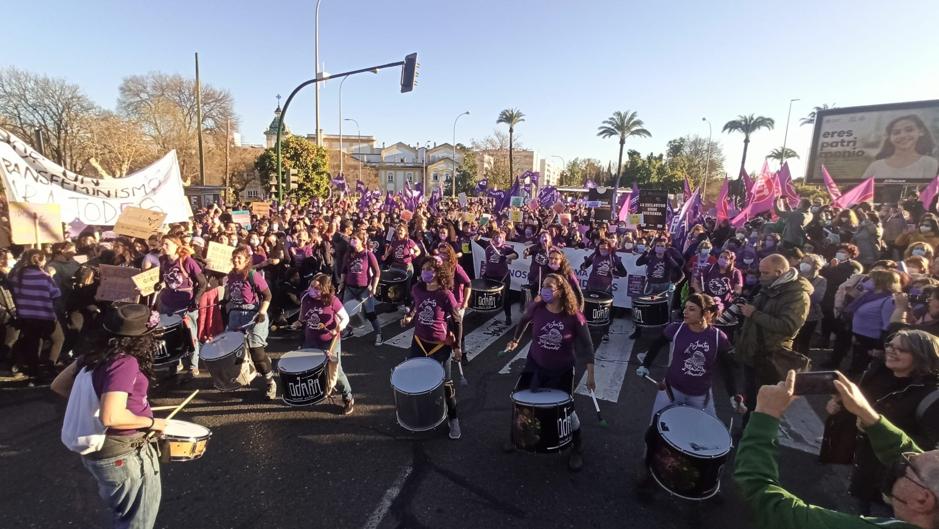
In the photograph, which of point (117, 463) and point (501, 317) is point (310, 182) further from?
point (117, 463)

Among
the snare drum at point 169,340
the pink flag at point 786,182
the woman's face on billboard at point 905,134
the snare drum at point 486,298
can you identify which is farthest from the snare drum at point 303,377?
the woman's face on billboard at point 905,134

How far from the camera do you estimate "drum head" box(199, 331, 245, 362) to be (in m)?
5.32

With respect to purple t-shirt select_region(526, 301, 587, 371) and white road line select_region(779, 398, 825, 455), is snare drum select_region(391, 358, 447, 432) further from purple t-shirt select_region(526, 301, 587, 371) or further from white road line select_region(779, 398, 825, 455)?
white road line select_region(779, 398, 825, 455)

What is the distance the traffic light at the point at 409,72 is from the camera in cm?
1297

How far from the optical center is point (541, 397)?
4086 mm

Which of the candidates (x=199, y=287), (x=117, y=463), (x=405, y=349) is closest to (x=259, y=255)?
(x=199, y=287)

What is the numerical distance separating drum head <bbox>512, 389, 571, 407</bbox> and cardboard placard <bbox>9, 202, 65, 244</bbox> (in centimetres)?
760

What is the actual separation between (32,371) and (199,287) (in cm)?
231

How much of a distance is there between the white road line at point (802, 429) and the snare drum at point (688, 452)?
1691mm

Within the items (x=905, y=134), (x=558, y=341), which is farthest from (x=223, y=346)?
(x=905, y=134)

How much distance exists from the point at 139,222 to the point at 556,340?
7722mm

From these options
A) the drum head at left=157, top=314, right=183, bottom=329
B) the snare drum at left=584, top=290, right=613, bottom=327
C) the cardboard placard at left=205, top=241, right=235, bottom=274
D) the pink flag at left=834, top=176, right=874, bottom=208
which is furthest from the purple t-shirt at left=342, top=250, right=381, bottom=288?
the pink flag at left=834, top=176, right=874, bottom=208

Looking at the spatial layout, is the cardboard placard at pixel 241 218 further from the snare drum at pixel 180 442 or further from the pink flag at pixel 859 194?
the pink flag at pixel 859 194

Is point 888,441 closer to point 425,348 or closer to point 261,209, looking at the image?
point 425,348
